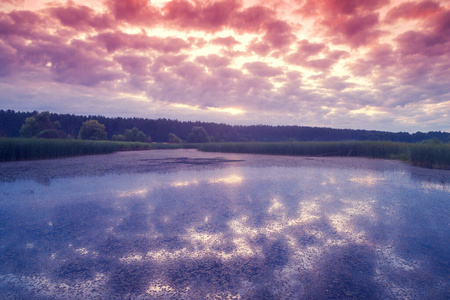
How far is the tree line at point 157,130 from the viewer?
40.2 m

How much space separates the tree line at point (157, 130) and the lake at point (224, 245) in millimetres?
37166

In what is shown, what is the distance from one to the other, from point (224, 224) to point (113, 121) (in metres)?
72.9

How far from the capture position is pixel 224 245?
2.48m

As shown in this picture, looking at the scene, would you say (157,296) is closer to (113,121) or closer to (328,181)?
(328,181)

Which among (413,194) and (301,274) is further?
(413,194)

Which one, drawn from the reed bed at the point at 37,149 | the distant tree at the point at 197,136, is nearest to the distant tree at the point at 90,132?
the distant tree at the point at 197,136

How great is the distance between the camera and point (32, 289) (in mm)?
1743

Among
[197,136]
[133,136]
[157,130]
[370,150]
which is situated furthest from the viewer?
[157,130]

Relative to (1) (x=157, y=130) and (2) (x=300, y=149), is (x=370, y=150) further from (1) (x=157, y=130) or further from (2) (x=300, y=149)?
(1) (x=157, y=130)

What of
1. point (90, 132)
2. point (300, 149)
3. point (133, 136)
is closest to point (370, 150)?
point (300, 149)

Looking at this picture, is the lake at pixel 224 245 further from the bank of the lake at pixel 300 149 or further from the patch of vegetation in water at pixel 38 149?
the patch of vegetation in water at pixel 38 149

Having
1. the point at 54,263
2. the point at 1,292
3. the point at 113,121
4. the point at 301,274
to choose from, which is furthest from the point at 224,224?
the point at 113,121

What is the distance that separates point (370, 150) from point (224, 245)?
14.8 metres

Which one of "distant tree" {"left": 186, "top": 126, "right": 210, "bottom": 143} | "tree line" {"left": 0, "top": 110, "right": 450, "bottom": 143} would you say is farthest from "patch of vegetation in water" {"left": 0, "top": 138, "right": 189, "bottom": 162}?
"distant tree" {"left": 186, "top": 126, "right": 210, "bottom": 143}
